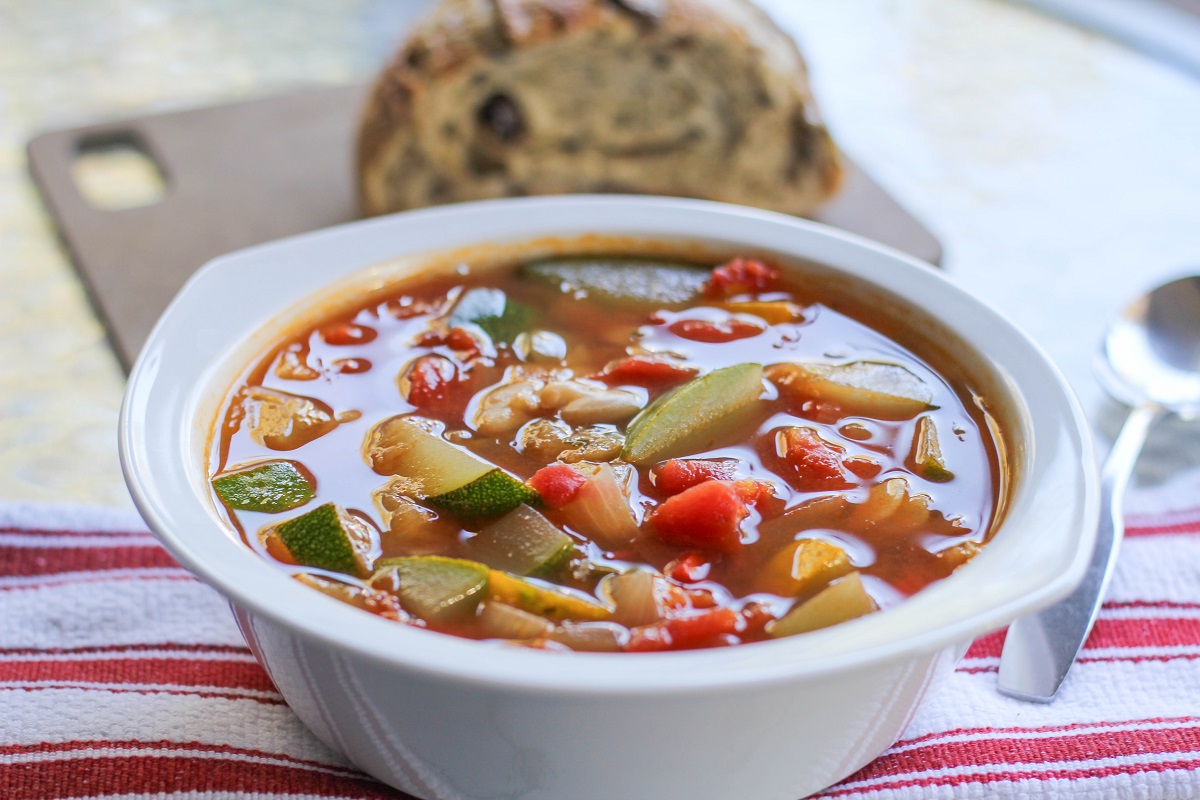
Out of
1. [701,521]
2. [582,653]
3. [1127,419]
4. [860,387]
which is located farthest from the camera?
[1127,419]

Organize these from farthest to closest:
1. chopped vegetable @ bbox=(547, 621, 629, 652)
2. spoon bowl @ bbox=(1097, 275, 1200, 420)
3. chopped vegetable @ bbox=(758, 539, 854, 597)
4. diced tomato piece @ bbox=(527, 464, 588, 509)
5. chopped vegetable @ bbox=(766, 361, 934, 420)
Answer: spoon bowl @ bbox=(1097, 275, 1200, 420) < chopped vegetable @ bbox=(766, 361, 934, 420) < diced tomato piece @ bbox=(527, 464, 588, 509) < chopped vegetable @ bbox=(758, 539, 854, 597) < chopped vegetable @ bbox=(547, 621, 629, 652)

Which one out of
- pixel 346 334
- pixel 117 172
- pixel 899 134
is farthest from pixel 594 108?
pixel 117 172

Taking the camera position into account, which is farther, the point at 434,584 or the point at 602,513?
the point at 602,513

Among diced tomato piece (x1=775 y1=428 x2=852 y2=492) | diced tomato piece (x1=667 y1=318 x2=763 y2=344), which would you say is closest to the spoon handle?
diced tomato piece (x1=775 y1=428 x2=852 y2=492)

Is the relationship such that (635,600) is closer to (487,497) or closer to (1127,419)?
(487,497)

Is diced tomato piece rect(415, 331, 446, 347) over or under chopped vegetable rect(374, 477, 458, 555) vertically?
under

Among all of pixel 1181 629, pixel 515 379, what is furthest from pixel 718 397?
pixel 1181 629

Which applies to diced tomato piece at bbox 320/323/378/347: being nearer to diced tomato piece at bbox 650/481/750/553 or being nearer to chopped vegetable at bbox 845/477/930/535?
diced tomato piece at bbox 650/481/750/553
